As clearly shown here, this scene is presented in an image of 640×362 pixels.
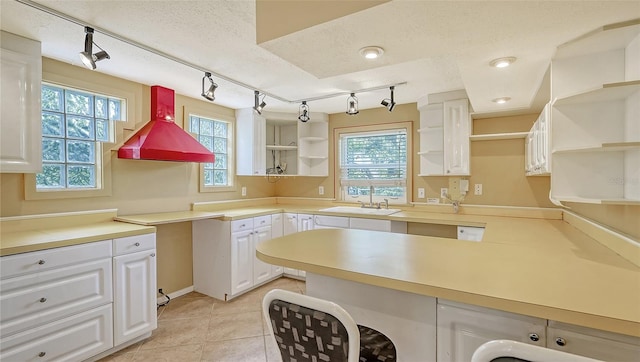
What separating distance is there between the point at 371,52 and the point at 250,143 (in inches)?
109

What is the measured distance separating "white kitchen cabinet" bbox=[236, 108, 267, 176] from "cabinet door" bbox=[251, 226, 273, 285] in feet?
2.81

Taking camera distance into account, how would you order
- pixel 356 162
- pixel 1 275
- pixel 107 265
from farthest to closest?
pixel 356 162 → pixel 107 265 → pixel 1 275

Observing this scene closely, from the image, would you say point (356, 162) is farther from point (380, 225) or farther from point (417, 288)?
point (417, 288)

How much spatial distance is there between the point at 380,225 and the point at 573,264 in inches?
80.0

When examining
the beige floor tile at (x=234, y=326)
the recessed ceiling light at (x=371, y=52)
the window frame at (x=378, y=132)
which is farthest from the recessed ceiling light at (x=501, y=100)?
the beige floor tile at (x=234, y=326)

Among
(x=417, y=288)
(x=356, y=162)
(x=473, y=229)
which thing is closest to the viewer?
(x=417, y=288)

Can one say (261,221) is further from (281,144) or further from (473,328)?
(473,328)

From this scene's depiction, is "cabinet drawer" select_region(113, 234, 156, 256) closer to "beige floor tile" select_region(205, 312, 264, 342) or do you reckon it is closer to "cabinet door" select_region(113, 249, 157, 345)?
"cabinet door" select_region(113, 249, 157, 345)

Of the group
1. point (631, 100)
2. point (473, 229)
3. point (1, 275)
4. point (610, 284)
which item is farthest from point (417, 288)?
point (1, 275)

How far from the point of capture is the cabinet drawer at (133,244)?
228 centimetres

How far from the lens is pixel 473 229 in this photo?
9.53 feet

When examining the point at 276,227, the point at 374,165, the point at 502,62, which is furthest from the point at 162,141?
the point at 502,62

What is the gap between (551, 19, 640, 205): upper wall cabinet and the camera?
1379 millimetres

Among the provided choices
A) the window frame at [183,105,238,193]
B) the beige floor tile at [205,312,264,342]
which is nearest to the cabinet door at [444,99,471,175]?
the beige floor tile at [205,312,264,342]
